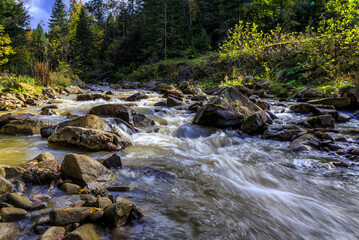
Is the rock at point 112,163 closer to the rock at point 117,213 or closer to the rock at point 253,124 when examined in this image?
the rock at point 117,213

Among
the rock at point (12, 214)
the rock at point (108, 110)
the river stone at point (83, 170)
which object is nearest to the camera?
the rock at point (12, 214)

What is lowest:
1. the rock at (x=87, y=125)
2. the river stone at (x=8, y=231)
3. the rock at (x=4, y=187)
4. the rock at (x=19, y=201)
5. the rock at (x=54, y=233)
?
the river stone at (x=8, y=231)

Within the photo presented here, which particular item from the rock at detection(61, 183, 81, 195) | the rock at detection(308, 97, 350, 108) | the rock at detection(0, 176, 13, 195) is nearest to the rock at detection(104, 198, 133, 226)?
the rock at detection(61, 183, 81, 195)

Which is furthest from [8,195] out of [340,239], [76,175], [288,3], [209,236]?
[288,3]

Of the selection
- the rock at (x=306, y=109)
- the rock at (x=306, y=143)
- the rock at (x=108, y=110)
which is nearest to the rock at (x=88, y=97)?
the rock at (x=108, y=110)

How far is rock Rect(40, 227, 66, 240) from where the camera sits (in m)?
1.71

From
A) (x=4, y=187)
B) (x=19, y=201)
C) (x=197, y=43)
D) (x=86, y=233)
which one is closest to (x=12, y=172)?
(x=4, y=187)

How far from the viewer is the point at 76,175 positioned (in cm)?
272

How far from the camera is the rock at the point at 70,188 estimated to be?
2516mm

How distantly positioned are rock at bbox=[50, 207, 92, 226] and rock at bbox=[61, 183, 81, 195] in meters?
0.61

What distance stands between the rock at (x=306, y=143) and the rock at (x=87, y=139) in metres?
3.49

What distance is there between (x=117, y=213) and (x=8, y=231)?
91 centimetres

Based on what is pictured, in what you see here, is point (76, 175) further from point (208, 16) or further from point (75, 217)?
point (208, 16)

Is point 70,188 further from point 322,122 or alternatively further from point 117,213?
point 322,122
